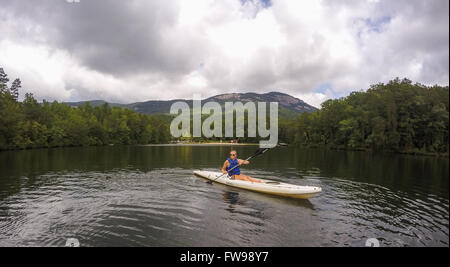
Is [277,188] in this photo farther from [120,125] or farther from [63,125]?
[120,125]

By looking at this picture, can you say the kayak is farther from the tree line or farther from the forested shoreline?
the tree line

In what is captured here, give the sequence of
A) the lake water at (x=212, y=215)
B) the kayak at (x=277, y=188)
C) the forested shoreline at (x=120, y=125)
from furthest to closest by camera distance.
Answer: the forested shoreline at (x=120, y=125)
the kayak at (x=277, y=188)
the lake water at (x=212, y=215)

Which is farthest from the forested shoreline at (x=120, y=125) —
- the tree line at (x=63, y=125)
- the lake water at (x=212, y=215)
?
the lake water at (x=212, y=215)

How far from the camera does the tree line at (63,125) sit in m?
57.7

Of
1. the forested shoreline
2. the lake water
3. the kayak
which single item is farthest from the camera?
the forested shoreline

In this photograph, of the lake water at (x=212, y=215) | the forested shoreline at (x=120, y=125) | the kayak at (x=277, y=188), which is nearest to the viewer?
the lake water at (x=212, y=215)

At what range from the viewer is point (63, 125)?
3091 inches

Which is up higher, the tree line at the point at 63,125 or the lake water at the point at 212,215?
the tree line at the point at 63,125

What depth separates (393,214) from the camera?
37.9ft

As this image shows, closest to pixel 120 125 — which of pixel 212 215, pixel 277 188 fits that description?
pixel 277 188

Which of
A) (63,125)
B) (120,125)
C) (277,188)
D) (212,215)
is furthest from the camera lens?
(120,125)

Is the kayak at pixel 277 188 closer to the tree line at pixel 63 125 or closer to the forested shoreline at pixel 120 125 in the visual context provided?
Result: the forested shoreline at pixel 120 125

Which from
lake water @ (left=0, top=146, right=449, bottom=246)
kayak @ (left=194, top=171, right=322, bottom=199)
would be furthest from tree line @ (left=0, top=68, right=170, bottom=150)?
kayak @ (left=194, top=171, right=322, bottom=199)

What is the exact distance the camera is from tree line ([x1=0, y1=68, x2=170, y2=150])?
57656 millimetres
